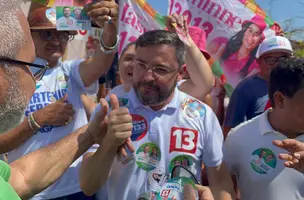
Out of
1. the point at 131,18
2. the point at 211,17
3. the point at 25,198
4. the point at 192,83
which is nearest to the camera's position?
the point at 25,198

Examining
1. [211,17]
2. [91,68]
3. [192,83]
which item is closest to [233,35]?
[211,17]

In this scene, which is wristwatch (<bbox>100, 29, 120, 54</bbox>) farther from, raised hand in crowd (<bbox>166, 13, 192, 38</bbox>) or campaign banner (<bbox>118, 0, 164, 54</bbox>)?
campaign banner (<bbox>118, 0, 164, 54</bbox>)

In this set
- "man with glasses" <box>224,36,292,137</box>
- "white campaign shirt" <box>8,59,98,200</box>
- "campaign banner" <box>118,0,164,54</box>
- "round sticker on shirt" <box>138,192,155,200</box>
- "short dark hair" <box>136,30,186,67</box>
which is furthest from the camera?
"campaign banner" <box>118,0,164,54</box>

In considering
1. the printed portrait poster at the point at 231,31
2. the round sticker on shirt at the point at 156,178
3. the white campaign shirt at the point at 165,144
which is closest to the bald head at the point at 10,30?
the white campaign shirt at the point at 165,144

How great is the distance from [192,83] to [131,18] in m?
0.94

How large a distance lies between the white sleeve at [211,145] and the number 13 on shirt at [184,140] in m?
0.07

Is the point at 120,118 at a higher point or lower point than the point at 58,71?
higher

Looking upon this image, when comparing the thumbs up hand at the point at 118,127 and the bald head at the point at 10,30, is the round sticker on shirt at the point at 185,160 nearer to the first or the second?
the thumbs up hand at the point at 118,127

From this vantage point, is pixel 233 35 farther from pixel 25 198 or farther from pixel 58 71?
pixel 25 198

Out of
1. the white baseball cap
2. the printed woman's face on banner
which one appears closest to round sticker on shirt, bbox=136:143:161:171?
the white baseball cap

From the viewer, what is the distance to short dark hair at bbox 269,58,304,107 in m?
2.22

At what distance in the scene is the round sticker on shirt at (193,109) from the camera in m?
2.23

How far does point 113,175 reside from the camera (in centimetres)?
219

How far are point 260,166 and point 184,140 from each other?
0.43m
